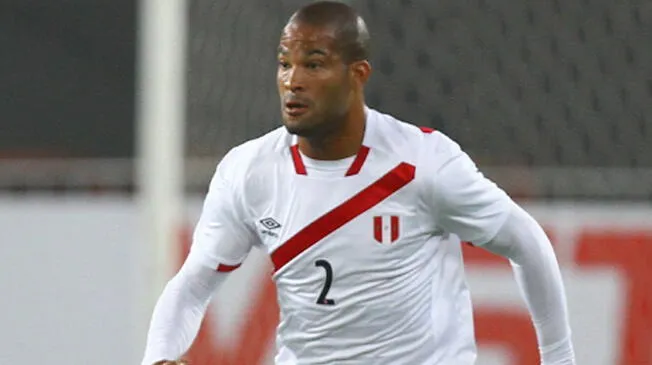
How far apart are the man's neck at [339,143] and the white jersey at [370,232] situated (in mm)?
13

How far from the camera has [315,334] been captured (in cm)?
293

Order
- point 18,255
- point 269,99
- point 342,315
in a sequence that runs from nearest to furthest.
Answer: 1. point 342,315
2. point 269,99
3. point 18,255

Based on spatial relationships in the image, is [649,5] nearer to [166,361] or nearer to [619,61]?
[619,61]

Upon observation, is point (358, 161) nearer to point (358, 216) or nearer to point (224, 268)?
point (358, 216)

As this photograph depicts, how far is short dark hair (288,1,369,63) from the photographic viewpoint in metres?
2.83

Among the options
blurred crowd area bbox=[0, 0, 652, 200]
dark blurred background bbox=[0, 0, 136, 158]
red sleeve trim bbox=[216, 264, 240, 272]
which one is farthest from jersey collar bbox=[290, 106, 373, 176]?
dark blurred background bbox=[0, 0, 136, 158]

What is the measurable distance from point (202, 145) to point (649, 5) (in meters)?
1.36

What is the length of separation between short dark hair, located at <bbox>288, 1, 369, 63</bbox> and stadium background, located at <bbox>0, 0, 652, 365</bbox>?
4.26ft

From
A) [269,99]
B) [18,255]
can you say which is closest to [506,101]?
[269,99]

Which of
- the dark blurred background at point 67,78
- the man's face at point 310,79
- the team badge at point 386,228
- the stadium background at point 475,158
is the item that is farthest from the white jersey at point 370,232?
the dark blurred background at point 67,78

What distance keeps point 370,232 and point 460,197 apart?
175mm

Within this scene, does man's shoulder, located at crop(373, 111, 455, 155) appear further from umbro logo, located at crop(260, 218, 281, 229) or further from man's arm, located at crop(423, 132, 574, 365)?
umbro logo, located at crop(260, 218, 281, 229)

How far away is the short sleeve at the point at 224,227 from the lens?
2971 mm

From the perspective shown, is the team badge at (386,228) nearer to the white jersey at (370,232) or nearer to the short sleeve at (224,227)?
the white jersey at (370,232)
